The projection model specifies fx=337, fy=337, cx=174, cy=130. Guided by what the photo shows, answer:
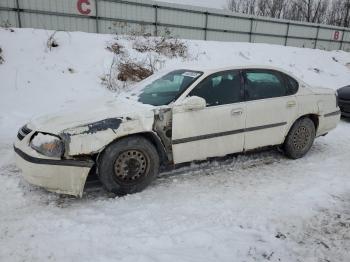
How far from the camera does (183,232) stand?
3424mm

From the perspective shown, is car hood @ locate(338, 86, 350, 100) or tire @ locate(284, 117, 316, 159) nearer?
tire @ locate(284, 117, 316, 159)

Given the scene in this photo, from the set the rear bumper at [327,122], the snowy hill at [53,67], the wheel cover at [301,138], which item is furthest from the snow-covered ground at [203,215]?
the snowy hill at [53,67]

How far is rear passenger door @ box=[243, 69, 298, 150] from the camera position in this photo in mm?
4988

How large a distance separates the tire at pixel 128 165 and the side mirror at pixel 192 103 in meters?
0.66

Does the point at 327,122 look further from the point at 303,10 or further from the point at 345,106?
the point at 303,10

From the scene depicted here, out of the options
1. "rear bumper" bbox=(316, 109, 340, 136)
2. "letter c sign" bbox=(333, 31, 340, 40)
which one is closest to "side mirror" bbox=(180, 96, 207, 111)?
"rear bumper" bbox=(316, 109, 340, 136)

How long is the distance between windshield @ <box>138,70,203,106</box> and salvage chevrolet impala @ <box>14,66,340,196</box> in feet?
0.05

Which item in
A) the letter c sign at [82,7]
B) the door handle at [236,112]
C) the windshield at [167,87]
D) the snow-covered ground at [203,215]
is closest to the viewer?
the snow-covered ground at [203,215]

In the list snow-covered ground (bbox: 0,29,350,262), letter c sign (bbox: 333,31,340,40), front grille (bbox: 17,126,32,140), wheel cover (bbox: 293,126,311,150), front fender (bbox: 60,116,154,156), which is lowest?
snow-covered ground (bbox: 0,29,350,262)

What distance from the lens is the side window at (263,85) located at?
502 cm

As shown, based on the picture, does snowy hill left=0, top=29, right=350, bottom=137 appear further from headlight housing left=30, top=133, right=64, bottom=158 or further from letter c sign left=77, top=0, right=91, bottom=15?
headlight housing left=30, top=133, right=64, bottom=158


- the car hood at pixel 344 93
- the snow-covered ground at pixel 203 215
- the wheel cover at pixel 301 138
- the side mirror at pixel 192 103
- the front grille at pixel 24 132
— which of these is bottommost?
the snow-covered ground at pixel 203 215

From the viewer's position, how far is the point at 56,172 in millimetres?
3732

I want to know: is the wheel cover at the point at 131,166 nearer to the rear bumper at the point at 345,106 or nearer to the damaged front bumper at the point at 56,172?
the damaged front bumper at the point at 56,172
